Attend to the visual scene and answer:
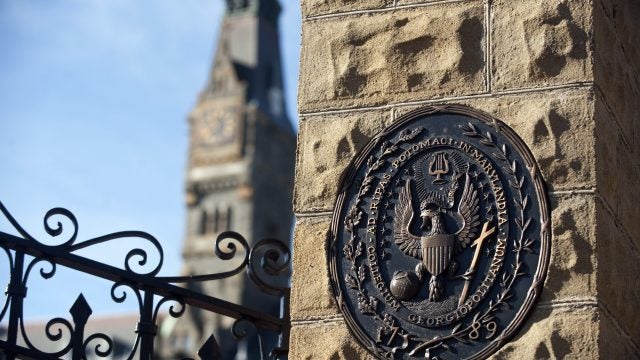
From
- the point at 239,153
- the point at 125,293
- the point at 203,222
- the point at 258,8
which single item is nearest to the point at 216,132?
the point at 239,153

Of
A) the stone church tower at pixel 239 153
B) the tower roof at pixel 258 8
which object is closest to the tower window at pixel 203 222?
the stone church tower at pixel 239 153

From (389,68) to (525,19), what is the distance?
425mm

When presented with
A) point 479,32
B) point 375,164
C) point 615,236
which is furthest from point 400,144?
point 615,236

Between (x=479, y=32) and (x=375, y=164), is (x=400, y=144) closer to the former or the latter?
(x=375, y=164)

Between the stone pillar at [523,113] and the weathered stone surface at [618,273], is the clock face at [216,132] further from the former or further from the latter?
the weathered stone surface at [618,273]

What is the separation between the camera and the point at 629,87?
4500 millimetres

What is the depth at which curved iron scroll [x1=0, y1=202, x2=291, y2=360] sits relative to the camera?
14.5 feet

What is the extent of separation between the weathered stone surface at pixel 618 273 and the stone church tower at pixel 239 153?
253ft

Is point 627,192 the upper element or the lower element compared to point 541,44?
lower

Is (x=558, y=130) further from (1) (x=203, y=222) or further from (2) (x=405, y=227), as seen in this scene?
(1) (x=203, y=222)

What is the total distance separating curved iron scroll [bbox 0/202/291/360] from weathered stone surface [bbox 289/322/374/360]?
474mm

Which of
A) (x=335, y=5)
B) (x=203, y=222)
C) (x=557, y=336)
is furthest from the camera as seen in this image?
(x=203, y=222)

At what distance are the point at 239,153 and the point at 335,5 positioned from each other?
3108 inches

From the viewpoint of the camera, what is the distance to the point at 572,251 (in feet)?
12.9
